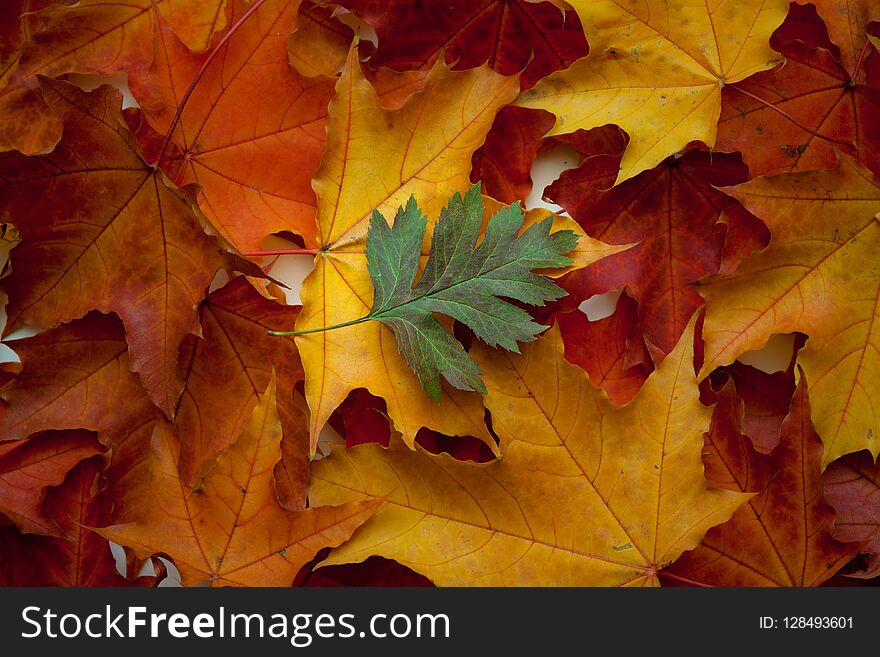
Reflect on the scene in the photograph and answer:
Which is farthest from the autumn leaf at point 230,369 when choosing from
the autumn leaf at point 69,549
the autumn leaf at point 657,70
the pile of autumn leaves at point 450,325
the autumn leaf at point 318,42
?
the autumn leaf at point 657,70

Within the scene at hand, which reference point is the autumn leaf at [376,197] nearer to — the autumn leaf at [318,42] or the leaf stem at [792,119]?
the autumn leaf at [318,42]

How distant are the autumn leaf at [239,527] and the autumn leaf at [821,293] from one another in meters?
0.45

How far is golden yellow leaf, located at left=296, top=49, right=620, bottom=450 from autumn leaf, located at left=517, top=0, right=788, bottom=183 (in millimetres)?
81

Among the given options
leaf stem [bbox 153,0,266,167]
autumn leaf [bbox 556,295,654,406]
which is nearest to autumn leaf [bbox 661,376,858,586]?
autumn leaf [bbox 556,295,654,406]

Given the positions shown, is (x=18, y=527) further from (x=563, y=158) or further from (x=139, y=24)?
(x=563, y=158)

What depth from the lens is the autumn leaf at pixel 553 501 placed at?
30.1 inches

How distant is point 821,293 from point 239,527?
0.66 m

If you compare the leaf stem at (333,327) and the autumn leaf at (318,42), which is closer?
the leaf stem at (333,327)

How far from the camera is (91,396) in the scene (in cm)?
86

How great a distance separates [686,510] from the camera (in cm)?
77

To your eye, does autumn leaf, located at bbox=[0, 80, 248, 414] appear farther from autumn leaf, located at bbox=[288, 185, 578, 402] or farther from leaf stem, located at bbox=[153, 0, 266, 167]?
autumn leaf, located at bbox=[288, 185, 578, 402]

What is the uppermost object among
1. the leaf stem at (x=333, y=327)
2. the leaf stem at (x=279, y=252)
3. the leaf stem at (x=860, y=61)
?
the leaf stem at (x=860, y=61)

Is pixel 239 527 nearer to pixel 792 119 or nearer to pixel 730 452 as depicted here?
pixel 730 452

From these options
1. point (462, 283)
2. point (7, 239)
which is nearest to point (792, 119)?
point (462, 283)
